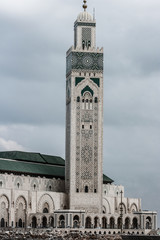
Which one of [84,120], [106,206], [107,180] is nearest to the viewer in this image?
[84,120]

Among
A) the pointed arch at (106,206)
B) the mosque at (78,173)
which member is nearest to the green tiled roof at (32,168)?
the mosque at (78,173)

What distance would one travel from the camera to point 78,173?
3329 inches

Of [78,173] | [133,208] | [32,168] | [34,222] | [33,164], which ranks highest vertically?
[33,164]

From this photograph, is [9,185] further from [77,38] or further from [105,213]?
[77,38]

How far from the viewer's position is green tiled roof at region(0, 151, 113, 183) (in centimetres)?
8321

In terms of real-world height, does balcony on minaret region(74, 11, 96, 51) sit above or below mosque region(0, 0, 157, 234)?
above

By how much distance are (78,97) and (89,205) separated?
42.8 ft

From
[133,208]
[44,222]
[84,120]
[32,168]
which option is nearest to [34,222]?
[44,222]

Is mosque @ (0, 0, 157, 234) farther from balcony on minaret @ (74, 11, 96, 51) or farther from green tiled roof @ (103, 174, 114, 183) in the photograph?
green tiled roof @ (103, 174, 114, 183)

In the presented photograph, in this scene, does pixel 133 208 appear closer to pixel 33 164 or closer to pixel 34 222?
pixel 33 164

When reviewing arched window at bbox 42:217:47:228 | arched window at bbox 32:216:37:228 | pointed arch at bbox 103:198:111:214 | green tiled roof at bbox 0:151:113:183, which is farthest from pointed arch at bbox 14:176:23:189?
pointed arch at bbox 103:198:111:214

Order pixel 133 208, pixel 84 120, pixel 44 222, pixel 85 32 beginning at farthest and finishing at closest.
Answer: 1. pixel 133 208
2. pixel 85 32
3. pixel 84 120
4. pixel 44 222

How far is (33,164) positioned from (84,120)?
866 centimetres

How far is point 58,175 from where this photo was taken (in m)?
87.9
